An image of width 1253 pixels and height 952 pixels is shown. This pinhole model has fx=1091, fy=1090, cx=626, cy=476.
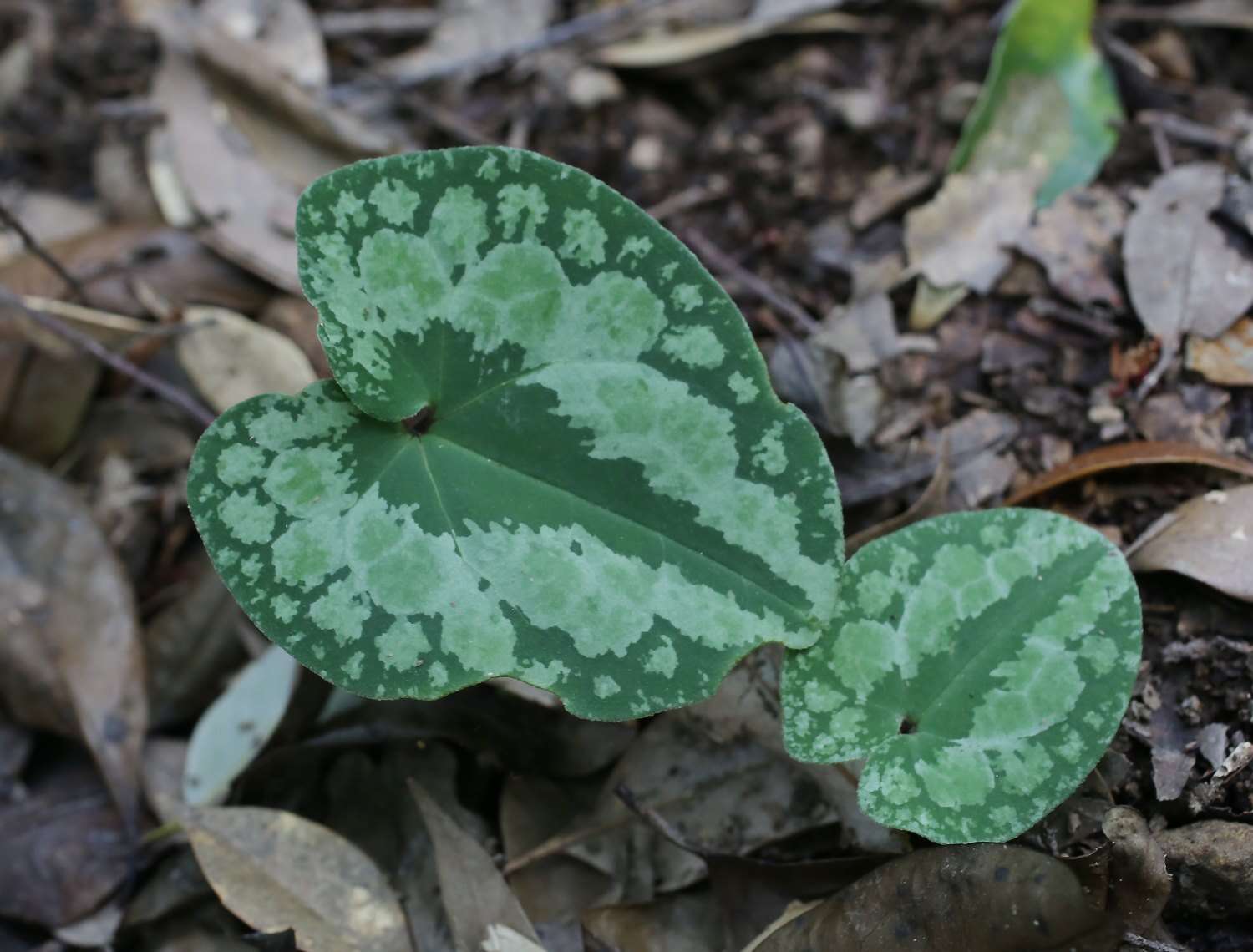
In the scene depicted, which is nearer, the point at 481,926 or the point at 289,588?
the point at 289,588

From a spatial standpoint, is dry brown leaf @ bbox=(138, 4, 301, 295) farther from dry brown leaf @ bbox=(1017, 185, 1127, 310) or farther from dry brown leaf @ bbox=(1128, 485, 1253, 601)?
dry brown leaf @ bbox=(1128, 485, 1253, 601)

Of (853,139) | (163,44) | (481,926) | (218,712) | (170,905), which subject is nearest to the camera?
(481,926)

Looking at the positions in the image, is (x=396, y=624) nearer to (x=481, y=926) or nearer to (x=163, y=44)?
(x=481, y=926)

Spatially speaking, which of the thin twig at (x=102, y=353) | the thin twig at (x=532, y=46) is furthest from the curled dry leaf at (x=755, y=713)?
the thin twig at (x=532, y=46)

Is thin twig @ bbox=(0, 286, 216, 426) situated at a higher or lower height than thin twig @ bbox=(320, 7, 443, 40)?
lower

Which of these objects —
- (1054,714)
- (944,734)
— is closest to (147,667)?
(944,734)

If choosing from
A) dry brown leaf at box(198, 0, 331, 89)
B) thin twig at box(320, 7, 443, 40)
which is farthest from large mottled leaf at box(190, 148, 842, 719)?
thin twig at box(320, 7, 443, 40)

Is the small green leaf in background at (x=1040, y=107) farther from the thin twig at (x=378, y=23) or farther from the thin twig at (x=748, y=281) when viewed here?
the thin twig at (x=378, y=23)
